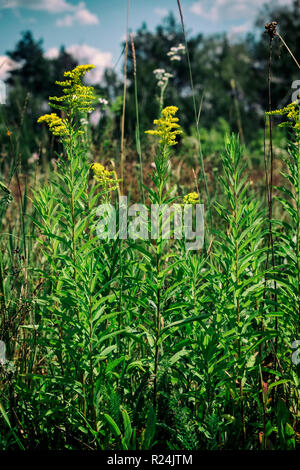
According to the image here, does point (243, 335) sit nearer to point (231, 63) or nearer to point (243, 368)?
point (243, 368)

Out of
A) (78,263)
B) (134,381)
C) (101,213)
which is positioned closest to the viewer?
(78,263)

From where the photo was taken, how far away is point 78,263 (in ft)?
4.09

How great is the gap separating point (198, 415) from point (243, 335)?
31 cm

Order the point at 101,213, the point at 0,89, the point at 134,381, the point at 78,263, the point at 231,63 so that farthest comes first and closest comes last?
1. the point at 231,63
2. the point at 0,89
3. the point at 134,381
4. the point at 101,213
5. the point at 78,263

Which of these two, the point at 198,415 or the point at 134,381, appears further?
the point at 134,381

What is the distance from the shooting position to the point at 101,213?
4.63 ft

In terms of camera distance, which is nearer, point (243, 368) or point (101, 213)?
point (243, 368)

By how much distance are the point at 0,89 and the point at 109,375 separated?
1.27 meters

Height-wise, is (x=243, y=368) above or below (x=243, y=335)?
below
